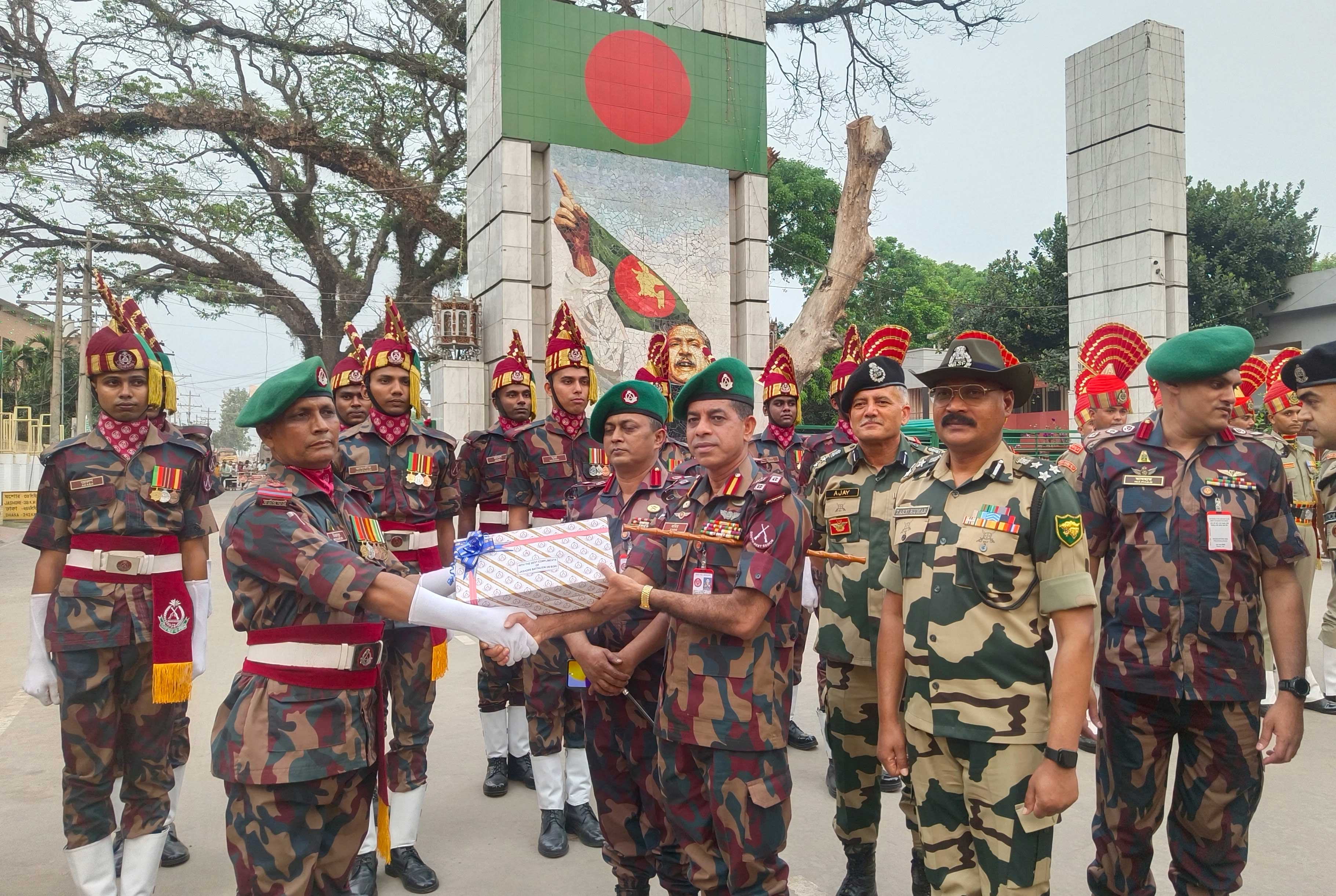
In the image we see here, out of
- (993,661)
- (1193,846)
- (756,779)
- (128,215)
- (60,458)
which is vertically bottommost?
(1193,846)

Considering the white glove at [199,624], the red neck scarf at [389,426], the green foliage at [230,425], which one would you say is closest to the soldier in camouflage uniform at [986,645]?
the red neck scarf at [389,426]

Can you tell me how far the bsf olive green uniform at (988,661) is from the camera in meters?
2.52

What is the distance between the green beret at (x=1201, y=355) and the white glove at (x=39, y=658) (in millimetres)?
4579

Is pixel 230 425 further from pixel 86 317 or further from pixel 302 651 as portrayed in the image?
pixel 302 651

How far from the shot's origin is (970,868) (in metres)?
2.64

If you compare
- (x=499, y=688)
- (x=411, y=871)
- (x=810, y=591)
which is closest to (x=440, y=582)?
(x=411, y=871)

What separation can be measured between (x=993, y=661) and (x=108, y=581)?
3.59 m

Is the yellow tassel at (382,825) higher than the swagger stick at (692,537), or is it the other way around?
the swagger stick at (692,537)

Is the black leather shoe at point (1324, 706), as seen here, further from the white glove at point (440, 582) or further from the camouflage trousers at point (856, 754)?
the white glove at point (440, 582)

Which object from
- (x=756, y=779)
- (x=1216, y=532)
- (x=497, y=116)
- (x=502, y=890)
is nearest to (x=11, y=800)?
(x=502, y=890)

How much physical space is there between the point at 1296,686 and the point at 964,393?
158 cm

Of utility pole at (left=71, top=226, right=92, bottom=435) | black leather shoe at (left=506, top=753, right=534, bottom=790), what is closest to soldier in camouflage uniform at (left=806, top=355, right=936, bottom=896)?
black leather shoe at (left=506, top=753, right=534, bottom=790)

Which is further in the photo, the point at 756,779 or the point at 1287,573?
the point at 1287,573

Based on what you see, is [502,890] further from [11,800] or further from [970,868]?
[11,800]
